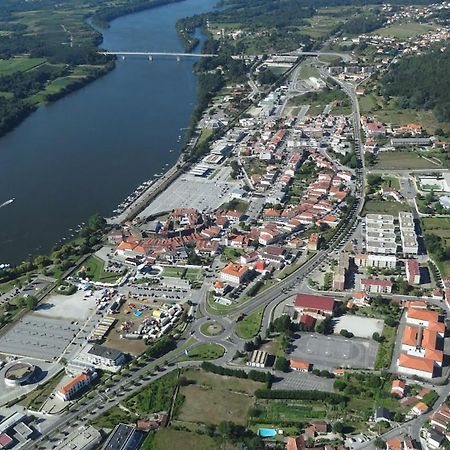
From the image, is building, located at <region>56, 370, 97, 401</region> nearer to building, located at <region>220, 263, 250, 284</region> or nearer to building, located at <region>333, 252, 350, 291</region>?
building, located at <region>220, 263, 250, 284</region>

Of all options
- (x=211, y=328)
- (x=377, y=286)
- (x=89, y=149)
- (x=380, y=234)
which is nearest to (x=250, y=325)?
(x=211, y=328)

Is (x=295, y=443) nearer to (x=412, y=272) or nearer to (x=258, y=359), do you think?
(x=258, y=359)

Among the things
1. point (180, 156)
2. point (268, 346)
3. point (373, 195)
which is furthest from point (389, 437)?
point (180, 156)

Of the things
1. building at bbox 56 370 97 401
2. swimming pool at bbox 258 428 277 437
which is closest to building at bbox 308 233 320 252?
swimming pool at bbox 258 428 277 437

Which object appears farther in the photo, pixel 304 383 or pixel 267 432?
pixel 304 383

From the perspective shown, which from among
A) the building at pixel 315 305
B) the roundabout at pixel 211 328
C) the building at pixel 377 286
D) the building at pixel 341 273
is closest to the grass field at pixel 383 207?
the building at pixel 341 273

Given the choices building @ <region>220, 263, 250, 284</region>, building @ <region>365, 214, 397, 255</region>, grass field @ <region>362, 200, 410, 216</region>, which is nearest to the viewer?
building @ <region>220, 263, 250, 284</region>
